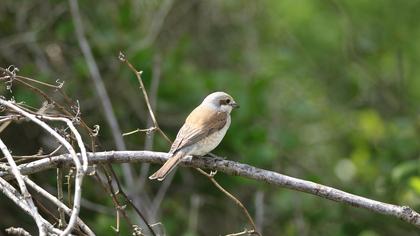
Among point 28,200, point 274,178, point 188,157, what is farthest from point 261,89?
point 28,200

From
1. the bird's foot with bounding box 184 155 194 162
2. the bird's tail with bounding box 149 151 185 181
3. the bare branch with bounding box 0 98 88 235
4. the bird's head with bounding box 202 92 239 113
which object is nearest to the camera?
the bare branch with bounding box 0 98 88 235

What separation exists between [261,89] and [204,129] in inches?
84.7

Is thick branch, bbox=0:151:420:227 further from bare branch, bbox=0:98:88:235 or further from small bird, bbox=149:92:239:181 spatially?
small bird, bbox=149:92:239:181

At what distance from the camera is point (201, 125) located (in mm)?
4988

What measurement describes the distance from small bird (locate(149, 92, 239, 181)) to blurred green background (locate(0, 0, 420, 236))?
4.33ft

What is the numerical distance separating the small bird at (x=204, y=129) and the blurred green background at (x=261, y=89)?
4.33ft

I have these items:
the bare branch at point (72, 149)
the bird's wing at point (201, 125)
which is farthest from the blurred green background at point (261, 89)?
the bare branch at point (72, 149)

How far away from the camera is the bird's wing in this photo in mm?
4707

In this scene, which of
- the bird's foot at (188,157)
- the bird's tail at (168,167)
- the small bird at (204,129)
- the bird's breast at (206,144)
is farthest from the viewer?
the bird's breast at (206,144)

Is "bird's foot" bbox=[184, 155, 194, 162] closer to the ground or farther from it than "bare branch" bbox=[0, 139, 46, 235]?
closer to the ground

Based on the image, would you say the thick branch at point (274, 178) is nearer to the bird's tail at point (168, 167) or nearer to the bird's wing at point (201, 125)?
the bird's tail at point (168, 167)

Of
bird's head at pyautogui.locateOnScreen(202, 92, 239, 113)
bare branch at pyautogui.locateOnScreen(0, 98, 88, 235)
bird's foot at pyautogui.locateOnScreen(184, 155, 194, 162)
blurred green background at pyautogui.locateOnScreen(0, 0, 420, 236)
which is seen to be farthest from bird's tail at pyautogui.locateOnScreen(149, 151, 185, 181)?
blurred green background at pyautogui.locateOnScreen(0, 0, 420, 236)

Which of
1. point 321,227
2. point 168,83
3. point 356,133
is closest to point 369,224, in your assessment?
point 321,227

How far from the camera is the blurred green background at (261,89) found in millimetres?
6777
